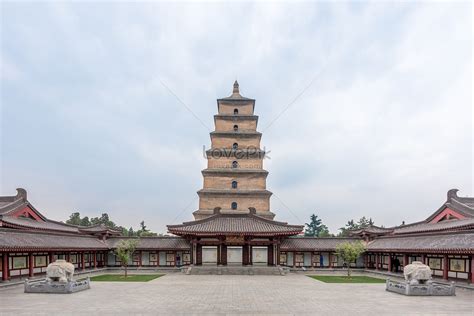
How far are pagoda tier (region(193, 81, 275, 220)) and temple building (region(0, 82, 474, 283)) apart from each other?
0.35 ft

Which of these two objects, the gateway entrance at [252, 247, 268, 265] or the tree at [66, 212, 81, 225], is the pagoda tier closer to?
the gateway entrance at [252, 247, 268, 265]

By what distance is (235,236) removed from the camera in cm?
3581

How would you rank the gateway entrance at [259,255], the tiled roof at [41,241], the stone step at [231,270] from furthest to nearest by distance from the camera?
1. the gateway entrance at [259,255]
2. the stone step at [231,270]
3. the tiled roof at [41,241]

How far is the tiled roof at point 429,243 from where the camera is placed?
2459 centimetres

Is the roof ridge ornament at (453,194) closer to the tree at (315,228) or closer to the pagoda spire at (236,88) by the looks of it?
the pagoda spire at (236,88)

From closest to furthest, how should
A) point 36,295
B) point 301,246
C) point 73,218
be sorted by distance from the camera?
point 36,295 < point 301,246 < point 73,218

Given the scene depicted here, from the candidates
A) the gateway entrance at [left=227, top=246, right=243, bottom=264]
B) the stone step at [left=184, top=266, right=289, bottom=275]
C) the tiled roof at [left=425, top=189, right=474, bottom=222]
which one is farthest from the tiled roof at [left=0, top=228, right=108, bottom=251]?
the tiled roof at [left=425, top=189, right=474, bottom=222]

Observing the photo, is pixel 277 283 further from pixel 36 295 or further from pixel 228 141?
pixel 228 141

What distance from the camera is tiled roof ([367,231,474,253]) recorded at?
80.7 feet

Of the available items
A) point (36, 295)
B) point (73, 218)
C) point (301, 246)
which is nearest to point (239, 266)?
point (301, 246)

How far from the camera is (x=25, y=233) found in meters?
28.3

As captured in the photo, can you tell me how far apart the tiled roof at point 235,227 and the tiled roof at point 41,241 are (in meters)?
7.56

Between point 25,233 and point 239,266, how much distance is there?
688 inches

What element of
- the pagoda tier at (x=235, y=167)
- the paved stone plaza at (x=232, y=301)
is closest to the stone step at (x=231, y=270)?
the pagoda tier at (x=235, y=167)
